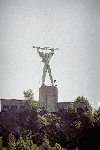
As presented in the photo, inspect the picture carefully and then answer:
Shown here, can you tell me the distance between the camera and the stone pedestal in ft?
120

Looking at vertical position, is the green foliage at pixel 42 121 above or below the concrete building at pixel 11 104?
below

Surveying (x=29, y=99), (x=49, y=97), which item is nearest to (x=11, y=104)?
(x=29, y=99)

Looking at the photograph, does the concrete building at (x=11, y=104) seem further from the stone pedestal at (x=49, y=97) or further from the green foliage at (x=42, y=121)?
the stone pedestal at (x=49, y=97)

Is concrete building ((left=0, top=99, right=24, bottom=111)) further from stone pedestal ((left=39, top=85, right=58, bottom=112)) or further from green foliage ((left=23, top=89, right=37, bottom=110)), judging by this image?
stone pedestal ((left=39, top=85, right=58, bottom=112))

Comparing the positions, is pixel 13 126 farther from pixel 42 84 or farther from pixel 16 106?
pixel 42 84

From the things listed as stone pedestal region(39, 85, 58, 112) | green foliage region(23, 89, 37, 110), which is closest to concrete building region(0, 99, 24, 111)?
green foliage region(23, 89, 37, 110)

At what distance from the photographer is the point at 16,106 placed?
33.9 metres

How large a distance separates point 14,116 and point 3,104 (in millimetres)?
2630

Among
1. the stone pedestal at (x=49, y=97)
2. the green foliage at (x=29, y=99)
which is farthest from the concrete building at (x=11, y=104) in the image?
the stone pedestal at (x=49, y=97)

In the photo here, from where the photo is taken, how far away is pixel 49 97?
37.0 meters

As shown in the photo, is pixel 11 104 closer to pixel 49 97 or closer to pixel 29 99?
pixel 29 99

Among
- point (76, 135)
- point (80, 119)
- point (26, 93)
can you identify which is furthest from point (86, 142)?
point (26, 93)

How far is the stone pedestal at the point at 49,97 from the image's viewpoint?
120 ft

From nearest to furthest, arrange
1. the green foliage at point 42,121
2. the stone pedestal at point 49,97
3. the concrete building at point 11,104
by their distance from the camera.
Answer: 1. the green foliage at point 42,121
2. the concrete building at point 11,104
3. the stone pedestal at point 49,97
